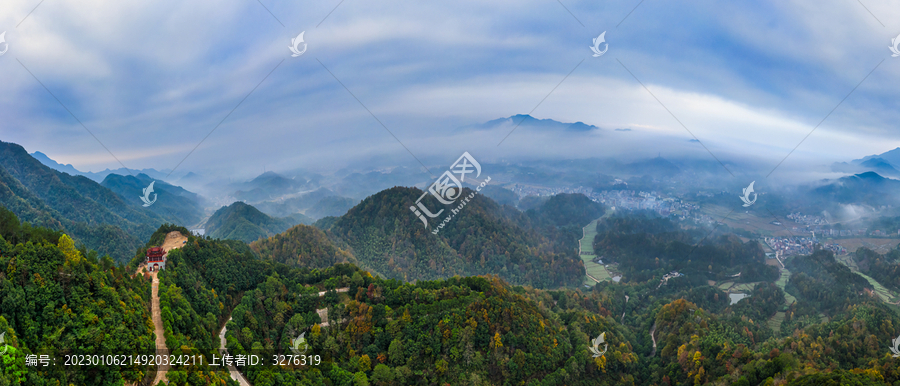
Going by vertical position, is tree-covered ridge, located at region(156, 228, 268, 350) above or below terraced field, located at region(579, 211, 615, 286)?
below

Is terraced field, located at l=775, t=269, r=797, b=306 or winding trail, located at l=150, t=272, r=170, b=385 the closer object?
winding trail, located at l=150, t=272, r=170, b=385

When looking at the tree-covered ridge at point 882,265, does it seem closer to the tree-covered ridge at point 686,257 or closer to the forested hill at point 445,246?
the tree-covered ridge at point 686,257

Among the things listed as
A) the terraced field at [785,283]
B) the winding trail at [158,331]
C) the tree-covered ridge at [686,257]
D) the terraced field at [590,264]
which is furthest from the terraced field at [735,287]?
the winding trail at [158,331]

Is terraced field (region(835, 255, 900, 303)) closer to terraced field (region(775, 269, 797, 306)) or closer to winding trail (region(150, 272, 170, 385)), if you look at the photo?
terraced field (region(775, 269, 797, 306))

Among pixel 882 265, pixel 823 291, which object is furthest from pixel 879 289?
pixel 823 291

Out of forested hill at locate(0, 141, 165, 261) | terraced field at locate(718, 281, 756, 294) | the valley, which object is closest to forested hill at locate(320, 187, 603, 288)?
the valley

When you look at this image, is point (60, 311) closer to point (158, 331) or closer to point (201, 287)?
point (158, 331)
